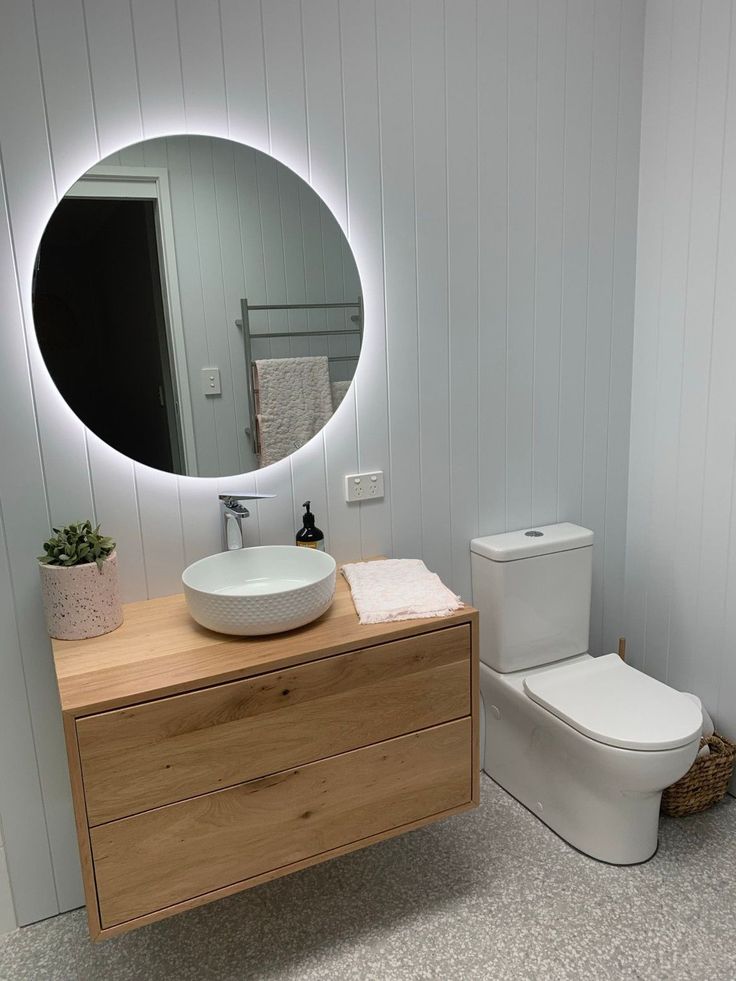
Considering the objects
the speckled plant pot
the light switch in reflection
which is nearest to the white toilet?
the light switch in reflection

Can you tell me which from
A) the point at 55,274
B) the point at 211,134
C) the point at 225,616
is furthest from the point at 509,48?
the point at 225,616

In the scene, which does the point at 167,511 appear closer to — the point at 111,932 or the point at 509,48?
the point at 111,932

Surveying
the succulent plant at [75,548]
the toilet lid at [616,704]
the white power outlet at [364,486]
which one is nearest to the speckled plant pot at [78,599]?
the succulent plant at [75,548]

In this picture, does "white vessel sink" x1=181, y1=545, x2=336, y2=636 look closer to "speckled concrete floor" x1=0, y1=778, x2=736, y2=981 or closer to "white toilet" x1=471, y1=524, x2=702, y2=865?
"white toilet" x1=471, y1=524, x2=702, y2=865

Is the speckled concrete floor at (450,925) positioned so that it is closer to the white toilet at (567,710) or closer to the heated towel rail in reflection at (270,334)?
the white toilet at (567,710)

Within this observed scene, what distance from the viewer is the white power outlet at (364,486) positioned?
216 centimetres

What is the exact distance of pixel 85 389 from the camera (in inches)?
71.6

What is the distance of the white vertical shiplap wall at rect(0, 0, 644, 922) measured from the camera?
68.5 inches

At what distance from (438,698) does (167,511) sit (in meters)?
0.82

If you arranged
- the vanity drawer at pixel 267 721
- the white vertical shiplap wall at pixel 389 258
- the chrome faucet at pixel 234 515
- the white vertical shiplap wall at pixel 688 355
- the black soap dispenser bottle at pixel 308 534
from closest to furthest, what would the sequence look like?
the vanity drawer at pixel 267 721, the white vertical shiplap wall at pixel 389 258, the chrome faucet at pixel 234 515, the black soap dispenser bottle at pixel 308 534, the white vertical shiplap wall at pixel 688 355

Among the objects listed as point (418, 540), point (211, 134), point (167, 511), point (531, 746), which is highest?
point (211, 134)

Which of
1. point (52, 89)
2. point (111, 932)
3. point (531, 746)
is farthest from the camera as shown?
point (531, 746)

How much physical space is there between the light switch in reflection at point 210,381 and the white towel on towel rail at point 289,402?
108mm

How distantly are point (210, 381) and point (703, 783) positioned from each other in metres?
1.81
